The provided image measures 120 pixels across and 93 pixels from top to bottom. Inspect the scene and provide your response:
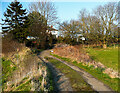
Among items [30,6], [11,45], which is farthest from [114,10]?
[11,45]

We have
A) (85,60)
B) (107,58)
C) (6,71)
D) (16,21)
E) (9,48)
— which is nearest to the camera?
(6,71)

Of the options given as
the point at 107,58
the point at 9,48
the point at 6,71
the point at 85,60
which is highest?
the point at 9,48

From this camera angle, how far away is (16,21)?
68.4ft

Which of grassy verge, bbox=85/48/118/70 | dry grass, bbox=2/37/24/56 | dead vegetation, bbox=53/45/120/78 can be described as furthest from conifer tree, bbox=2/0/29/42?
grassy verge, bbox=85/48/118/70

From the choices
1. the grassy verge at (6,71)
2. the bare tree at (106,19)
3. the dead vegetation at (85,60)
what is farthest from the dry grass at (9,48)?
the bare tree at (106,19)

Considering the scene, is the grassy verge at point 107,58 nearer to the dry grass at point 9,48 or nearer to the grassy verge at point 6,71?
the grassy verge at point 6,71

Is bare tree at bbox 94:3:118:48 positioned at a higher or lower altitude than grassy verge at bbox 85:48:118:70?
higher

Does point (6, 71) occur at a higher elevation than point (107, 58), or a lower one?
lower

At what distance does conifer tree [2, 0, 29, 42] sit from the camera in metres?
20.3

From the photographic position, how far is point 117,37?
2634 centimetres

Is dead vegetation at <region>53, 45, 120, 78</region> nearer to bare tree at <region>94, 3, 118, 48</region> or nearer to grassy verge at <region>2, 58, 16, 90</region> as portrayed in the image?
grassy verge at <region>2, 58, 16, 90</region>

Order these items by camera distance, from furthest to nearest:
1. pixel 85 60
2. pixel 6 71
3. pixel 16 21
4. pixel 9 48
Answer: pixel 16 21, pixel 9 48, pixel 85 60, pixel 6 71

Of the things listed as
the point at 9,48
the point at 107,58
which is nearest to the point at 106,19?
the point at 107,58

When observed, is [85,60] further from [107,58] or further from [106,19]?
[106,19]
